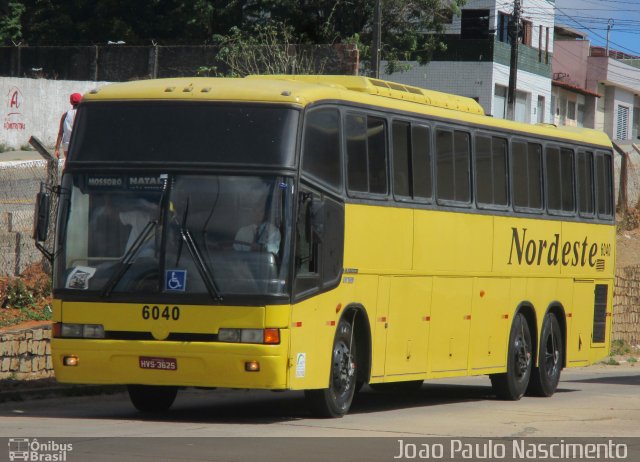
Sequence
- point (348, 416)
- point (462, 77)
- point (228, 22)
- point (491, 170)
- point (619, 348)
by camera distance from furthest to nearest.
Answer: point (462, 77), point (228, 22), point (619, 348), point (491, 170), point (348, 416)

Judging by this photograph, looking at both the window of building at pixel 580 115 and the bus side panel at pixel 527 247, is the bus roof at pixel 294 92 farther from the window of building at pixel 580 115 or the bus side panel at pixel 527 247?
the window of building at pixel 580 115

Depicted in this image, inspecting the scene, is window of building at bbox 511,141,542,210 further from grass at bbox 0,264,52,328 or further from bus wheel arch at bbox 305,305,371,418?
grass at bbox 0,264,52,328

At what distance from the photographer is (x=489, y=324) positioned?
58.0 ft

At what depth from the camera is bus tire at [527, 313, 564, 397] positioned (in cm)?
1925

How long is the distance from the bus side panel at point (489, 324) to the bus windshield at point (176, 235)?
4934mm

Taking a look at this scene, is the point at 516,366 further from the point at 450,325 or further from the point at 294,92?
the point at 294,92

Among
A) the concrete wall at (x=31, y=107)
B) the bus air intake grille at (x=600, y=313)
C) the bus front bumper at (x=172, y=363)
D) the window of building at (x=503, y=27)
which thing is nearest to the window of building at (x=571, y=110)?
the window of building at (x=503, y=27)

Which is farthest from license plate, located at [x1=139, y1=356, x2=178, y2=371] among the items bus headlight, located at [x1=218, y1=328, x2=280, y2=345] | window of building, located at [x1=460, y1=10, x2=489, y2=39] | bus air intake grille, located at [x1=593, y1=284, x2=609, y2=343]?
window of building, located at [x1=460, y1=10, x2=489, y2=39]

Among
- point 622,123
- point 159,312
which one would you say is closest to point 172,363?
point 159,312

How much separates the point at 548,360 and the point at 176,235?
26.7 ft

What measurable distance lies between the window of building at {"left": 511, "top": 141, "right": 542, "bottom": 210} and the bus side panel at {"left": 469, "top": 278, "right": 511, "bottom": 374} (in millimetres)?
1181

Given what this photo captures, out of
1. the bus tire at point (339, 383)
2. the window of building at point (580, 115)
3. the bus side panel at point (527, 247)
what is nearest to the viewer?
the bus tire at point (339, 383)

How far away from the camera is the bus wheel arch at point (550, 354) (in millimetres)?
19250
